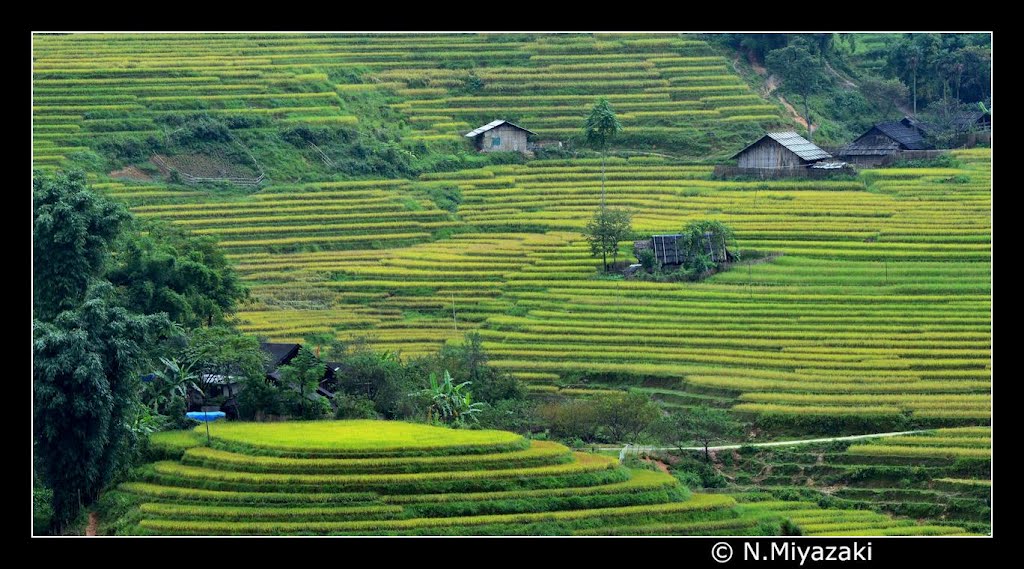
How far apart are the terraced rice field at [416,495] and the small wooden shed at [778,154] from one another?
26.0 metres

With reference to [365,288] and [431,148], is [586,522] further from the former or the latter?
[431,148]

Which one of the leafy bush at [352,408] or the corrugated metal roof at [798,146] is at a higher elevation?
the corrugated metal roof at [798,146]

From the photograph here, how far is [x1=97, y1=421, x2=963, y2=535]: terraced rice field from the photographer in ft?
117

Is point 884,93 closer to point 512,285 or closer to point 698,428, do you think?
point 512,285

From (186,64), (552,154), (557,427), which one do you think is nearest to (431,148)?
(552,154)

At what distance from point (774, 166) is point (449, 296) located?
15.3 m

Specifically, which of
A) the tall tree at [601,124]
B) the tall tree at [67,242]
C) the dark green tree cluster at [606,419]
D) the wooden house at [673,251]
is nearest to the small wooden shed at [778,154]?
the tall tree at [601,124]

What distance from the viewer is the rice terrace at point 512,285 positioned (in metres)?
38.1

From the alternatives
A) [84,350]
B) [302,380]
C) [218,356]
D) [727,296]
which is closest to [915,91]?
[727,296]

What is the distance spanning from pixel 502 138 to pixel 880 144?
13670 mm

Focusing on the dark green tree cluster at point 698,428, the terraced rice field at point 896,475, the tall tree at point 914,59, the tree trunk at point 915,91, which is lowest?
the terraced rice field at point 896,475

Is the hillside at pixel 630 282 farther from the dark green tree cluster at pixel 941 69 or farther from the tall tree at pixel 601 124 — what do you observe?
the dark green tree cluster at pixel 941 69

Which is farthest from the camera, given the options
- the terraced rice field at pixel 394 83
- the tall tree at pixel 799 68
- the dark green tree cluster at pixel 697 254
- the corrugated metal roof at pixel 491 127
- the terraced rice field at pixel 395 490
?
the tall tree at pixel 799 68

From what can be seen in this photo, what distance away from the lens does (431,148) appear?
224 ft
